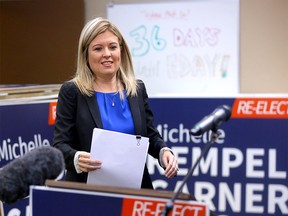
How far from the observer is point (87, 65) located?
1.71m

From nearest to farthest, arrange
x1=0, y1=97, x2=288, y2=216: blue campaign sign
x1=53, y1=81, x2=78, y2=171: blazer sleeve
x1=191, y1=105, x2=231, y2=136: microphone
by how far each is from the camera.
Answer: x1=191, y1=105, x2=231, y2=136: microphone < x1=53, y1=81, x2=78, y2=171: blazer sleeve < x1=0, y1=97, x2=288, y2=216: blue campaign sign

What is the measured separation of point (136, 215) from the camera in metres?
1.07

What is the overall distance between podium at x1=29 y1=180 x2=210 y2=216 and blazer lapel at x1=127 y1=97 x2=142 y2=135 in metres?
0.57

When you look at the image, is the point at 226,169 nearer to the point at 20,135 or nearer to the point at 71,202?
the point at 20,135

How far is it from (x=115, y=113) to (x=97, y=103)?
0.07 metres

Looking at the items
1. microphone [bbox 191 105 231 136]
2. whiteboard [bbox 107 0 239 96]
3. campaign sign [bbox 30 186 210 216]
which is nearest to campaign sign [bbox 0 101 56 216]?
campaign sign [bbox 30 186 210 216]

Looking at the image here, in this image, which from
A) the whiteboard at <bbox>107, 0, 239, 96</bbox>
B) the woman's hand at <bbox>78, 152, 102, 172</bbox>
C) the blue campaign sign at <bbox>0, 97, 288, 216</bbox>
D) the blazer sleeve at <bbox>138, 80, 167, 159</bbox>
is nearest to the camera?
the woman's hand at <bbox>78, 152, 102, 172</bbox>

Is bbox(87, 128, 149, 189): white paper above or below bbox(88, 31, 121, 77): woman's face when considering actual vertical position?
below

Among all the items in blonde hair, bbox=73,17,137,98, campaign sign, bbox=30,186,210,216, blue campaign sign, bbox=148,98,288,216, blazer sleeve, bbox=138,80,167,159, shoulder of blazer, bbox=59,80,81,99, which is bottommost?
blue campaign sign, bbox=148,98,288,216

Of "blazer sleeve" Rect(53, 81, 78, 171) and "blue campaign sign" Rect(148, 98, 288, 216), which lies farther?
"blue campaign sign" Rect(148, 98, 288, 216)

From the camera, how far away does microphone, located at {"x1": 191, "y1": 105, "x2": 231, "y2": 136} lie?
3.41ft

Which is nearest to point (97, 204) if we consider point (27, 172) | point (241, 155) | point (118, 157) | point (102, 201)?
point (102, 201)

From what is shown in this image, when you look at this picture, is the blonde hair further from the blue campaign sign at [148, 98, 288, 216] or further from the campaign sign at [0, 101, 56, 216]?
the blue campaign sign at [148, 98, 288, 216]

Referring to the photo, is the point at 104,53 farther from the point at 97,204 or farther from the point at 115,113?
the point at 97,204
